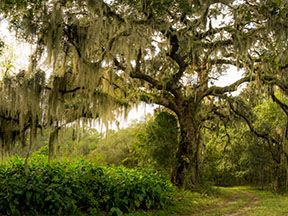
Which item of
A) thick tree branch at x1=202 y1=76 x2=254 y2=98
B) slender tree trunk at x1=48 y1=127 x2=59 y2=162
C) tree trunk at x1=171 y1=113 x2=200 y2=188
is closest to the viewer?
slender tree trunk at x1=48 y1=127 x2=59 y2=162

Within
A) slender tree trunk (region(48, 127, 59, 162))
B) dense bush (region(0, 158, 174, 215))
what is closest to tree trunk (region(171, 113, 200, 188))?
dense bush (region(0, 158, 174, 215))

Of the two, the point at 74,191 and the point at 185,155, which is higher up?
the point at 185,155

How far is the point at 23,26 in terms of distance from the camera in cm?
948

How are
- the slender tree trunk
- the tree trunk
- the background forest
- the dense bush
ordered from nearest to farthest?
the dense bush → the background forest → the slender tree trunk → the tree trunk

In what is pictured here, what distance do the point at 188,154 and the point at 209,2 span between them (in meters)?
7.82

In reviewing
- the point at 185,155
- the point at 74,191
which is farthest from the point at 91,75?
the point at 185,155

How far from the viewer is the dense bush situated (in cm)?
870

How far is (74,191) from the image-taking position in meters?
9.59

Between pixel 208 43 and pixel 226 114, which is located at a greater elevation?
pixel 208 43

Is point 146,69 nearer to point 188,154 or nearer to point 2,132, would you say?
point 188,154

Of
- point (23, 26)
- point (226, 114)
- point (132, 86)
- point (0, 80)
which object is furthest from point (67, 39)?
point (226, 114)

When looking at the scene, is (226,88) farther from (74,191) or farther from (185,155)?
(74,191)

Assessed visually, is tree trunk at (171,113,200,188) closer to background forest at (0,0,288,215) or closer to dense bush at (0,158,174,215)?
background forest at (0,0,288,215)

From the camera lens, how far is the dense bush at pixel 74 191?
870 cm
